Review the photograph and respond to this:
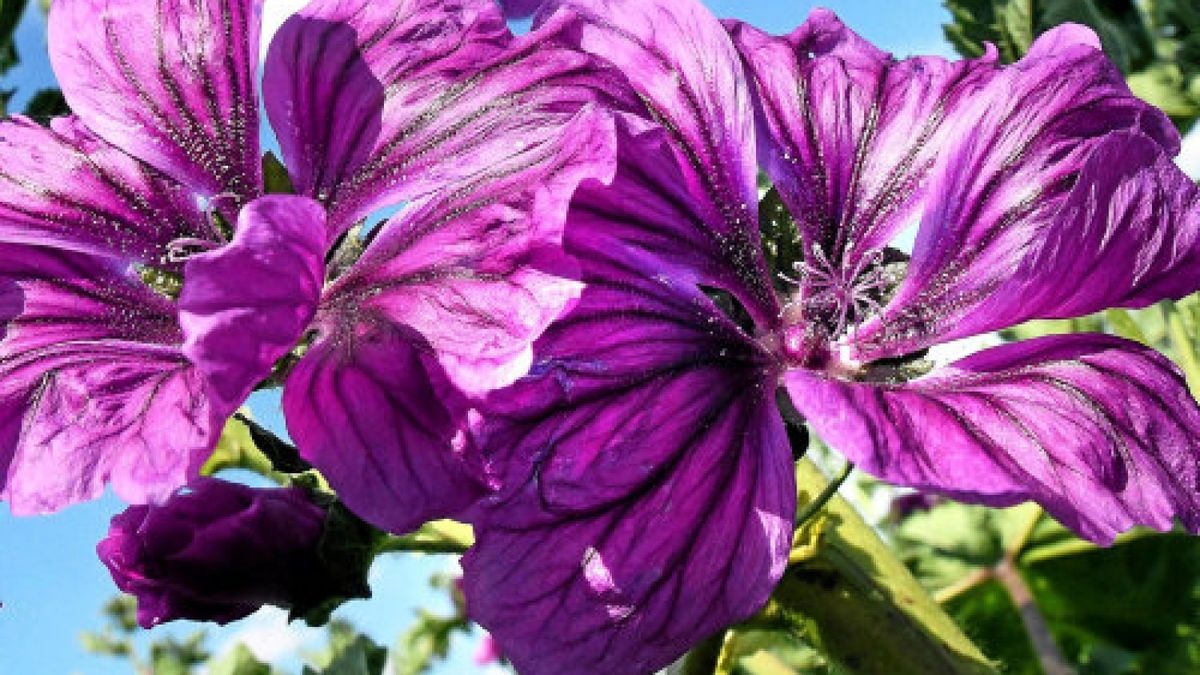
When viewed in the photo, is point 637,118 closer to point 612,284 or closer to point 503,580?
point 612,284

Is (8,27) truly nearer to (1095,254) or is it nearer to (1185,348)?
(1095,254)

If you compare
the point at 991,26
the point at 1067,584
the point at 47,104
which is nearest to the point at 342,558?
the point at 47,104

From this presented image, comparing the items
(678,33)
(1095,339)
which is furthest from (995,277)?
(678,33)

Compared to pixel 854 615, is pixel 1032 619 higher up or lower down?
lower down

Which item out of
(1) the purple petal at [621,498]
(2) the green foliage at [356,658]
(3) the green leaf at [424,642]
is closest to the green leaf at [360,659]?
(2) the green foliage at [356,658]

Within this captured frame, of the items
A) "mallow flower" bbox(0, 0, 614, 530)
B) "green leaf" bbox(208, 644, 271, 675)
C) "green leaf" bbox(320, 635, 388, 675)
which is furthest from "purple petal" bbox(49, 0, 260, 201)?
"green leaf" bbox(208, 644, 271, 675)

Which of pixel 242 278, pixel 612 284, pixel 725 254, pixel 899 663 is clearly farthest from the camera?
pixel 899 663
